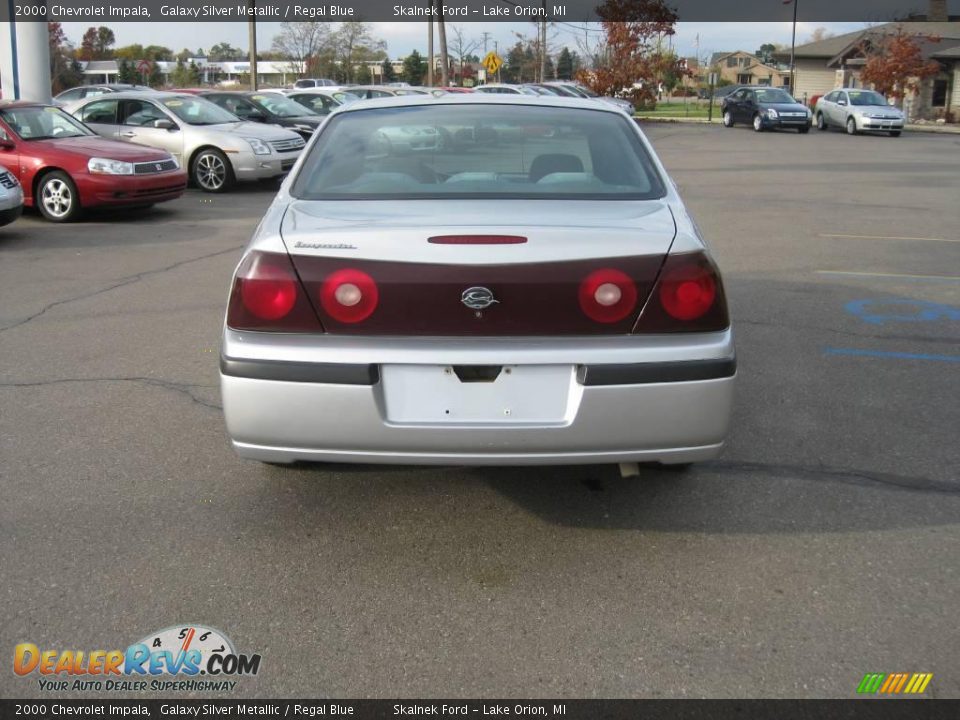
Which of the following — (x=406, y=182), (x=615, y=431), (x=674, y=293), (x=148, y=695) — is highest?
(x=406, y=182)

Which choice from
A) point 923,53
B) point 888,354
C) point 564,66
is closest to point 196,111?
point 888,354

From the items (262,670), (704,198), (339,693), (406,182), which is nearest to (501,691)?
(339,693)

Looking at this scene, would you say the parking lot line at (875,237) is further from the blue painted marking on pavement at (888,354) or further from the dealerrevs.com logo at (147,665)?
the dealerrevs.com logo at (147,665)

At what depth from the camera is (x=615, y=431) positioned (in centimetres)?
329

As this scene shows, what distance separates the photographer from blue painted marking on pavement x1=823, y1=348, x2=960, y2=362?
6.09 m

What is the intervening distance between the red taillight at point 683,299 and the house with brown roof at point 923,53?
4957cm

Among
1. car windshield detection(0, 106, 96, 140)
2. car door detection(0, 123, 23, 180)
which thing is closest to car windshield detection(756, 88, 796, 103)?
car windshield detection(0, 106, 96, 140)

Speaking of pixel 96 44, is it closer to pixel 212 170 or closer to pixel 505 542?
pixel 212 170

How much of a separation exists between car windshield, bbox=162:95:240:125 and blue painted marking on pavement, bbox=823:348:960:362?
473 inches

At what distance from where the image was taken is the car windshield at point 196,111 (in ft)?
51.2

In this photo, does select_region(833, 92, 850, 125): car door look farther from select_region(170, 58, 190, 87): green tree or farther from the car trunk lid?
select_region(170, 58, 190, 87): green tree

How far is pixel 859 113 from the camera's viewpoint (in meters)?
33.8

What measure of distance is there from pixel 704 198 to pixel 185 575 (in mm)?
13133

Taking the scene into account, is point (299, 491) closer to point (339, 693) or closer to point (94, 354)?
point (339, 693)
